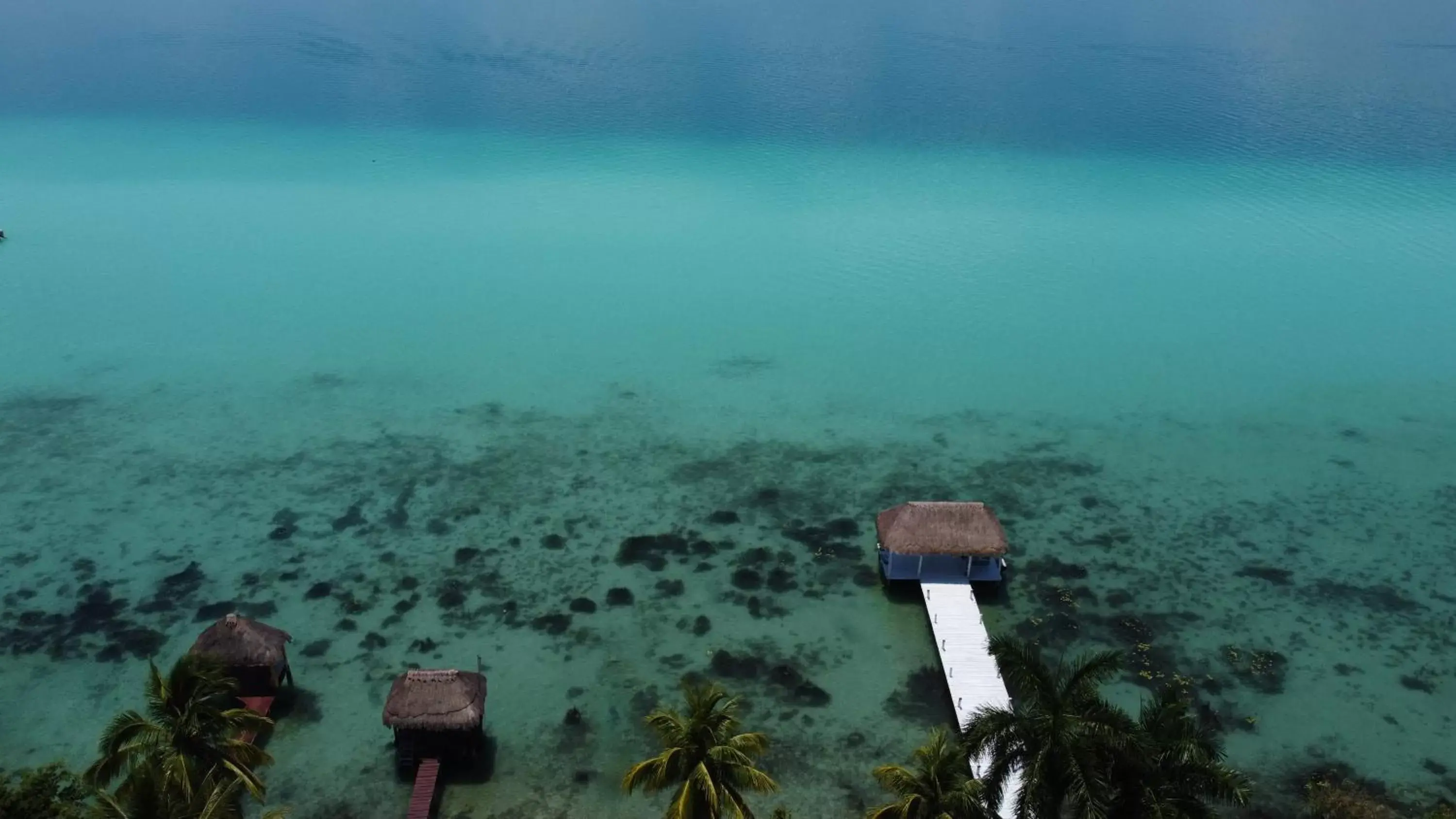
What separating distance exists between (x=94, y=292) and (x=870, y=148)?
35.8 metres

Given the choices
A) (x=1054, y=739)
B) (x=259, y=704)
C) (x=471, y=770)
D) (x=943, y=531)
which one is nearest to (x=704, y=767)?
(x=1054, y=739)

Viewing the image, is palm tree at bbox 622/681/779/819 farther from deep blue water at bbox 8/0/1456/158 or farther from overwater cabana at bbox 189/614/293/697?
deep blue water at bbox 8/0/1456/158

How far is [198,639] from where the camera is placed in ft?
66.3

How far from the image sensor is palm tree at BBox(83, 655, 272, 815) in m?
14.2

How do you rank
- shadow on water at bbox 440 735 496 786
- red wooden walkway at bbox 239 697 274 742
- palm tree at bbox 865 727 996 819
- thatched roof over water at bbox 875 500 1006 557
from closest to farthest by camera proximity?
palm tree at bbox 865 727 996 819
shadow on water at bbox 440 735 496 786
red wooden walkway at bbox 239 697 274 742
thatched roof over water at bbox 875 500 1006 557

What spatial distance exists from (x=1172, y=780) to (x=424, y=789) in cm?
1204

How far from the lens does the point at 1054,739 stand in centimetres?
1337

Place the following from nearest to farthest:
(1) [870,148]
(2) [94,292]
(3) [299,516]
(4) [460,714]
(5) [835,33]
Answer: (4) [460,714]
(3) [299,516]
(2) [94,292]
(1) [870,148]
(5) [835,33]

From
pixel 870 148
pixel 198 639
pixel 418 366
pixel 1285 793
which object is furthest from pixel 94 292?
pixel 1285 793

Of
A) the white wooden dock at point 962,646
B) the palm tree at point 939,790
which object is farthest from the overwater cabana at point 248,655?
the white wooden dock at point 962,646

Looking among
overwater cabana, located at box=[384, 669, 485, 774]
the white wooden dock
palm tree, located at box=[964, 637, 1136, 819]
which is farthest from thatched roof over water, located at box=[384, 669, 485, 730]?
palm tree, located at box=[964, 637, 1136, 819]

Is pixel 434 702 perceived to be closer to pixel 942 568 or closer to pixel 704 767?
pixel 704 767

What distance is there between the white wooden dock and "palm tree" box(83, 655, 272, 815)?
12393mm

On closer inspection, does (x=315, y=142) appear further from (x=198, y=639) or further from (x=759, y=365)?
(x=198, y=639)
